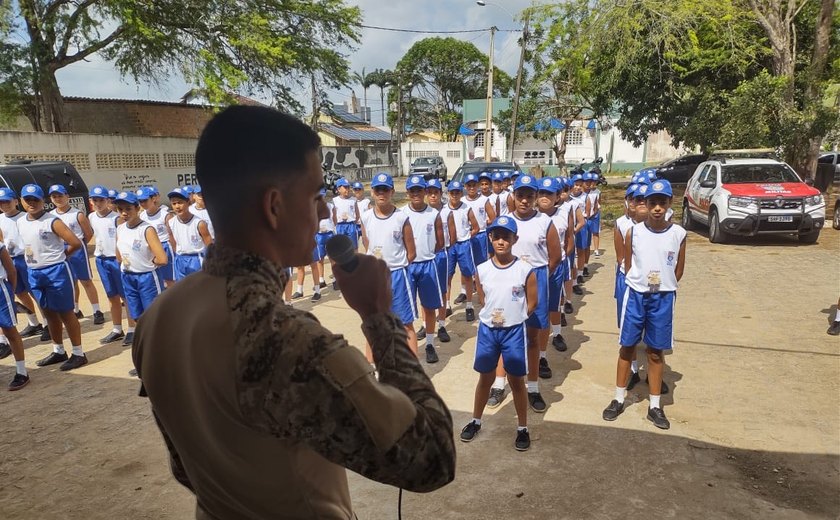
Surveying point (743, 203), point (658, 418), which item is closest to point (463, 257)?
point (658, 418)

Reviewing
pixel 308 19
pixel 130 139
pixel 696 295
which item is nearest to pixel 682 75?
pixel 696 295

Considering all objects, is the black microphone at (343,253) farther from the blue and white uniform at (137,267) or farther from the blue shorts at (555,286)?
the blue and white uniform at (137,267)

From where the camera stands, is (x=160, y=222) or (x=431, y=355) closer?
(x=431, y=355)

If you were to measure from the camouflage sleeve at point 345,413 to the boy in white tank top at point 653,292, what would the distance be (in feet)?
12.5

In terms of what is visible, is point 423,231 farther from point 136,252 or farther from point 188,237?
point 136,252

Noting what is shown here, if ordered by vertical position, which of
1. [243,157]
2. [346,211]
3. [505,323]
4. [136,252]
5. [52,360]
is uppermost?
[243,157]

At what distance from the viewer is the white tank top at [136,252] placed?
5.91 meters

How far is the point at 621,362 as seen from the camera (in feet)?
14.8

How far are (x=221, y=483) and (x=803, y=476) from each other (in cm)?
406

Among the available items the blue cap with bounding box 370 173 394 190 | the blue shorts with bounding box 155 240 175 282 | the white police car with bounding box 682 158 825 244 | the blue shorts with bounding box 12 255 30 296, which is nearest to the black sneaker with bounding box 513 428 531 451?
the blue cap with bounding box 370 173 394 190

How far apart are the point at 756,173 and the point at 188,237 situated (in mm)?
12307

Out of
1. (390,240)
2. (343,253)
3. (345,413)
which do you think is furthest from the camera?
(390,240)

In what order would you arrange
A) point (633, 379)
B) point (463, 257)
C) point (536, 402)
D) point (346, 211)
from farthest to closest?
point (346, 211)
point (463, 257)
point (633, 379)
point (536, 402)

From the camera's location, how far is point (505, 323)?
3.98 metres
